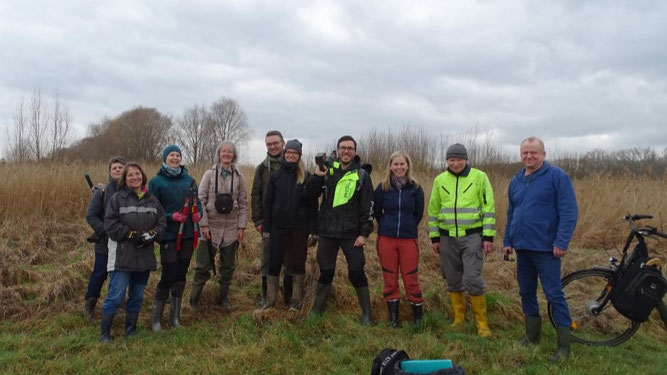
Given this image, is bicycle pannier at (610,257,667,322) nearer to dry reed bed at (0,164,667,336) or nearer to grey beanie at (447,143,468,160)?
dry reed bed at (0,164,667,336)

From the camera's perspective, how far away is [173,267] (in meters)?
4.73

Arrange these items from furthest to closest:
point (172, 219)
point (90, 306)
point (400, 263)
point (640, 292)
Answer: point (90, 306), point (400, 263), point (172, 219), point (640, 292)

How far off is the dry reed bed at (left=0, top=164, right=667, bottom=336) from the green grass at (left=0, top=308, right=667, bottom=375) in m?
0.40

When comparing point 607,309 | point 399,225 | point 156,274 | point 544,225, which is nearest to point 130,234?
point 156,274

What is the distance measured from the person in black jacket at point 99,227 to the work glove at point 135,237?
0.51 m

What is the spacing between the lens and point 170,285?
4.84 meters

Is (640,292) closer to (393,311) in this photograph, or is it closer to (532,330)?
(532,330)

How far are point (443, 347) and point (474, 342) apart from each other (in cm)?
42

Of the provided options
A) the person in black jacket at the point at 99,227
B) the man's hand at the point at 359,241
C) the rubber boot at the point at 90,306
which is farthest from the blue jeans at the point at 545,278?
the rubber boot at the point at 90,306

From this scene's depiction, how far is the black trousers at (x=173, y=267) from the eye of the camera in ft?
15.4

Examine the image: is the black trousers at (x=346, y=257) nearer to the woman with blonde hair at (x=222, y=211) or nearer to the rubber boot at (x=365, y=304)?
the rubber boot at (x=365, y=304)

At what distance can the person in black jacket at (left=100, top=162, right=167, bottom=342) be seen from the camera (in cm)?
433

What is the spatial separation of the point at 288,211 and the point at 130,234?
1589mm

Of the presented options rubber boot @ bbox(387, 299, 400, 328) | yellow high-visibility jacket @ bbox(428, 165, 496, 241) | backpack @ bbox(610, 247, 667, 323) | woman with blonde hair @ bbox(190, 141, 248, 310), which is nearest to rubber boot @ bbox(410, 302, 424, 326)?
rubber boot @ bbox(387, 299, 400, 328)
